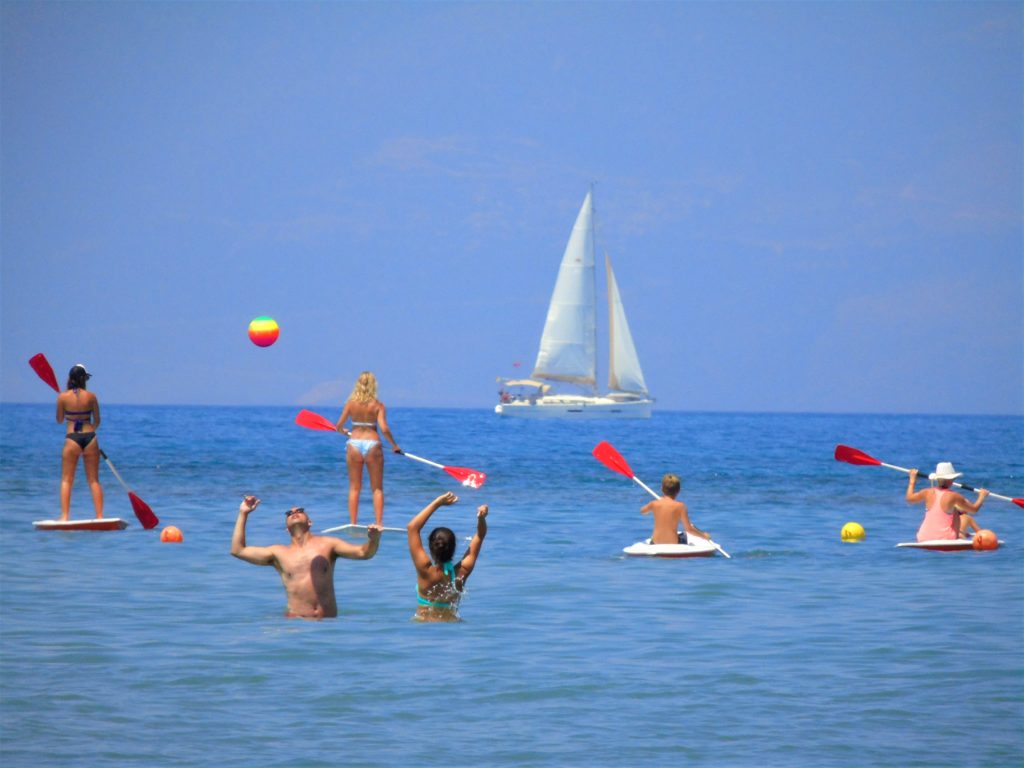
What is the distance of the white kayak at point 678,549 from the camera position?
711 inches

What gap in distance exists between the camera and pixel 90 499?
2645cm

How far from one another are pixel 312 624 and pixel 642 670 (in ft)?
10.0

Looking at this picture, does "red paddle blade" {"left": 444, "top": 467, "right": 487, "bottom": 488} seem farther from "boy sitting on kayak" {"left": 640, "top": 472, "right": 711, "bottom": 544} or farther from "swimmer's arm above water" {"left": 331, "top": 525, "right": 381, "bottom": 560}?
"swimmer's arm above water" {"left": 331, "top": 525, "right": 381, "bottom": 560}

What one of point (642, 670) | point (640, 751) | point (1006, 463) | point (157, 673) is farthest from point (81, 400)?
point (1006, 463)

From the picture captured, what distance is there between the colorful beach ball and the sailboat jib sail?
182ft

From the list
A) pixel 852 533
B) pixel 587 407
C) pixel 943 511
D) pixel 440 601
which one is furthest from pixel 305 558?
pixel 587 407

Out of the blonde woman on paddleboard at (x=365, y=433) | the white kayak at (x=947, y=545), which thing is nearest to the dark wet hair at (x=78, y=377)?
the blonde woman on paddleboard at (x=365, y=433)

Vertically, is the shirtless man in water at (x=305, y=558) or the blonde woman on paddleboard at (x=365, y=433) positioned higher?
the blonde woman on paddleboard at (x=365, y=433)

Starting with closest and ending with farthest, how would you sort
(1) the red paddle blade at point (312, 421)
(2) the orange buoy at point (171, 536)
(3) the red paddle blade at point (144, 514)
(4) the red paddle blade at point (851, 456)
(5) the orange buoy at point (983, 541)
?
1. (1) the red paddle blade at point (312, 421)
2. (5) the orange buoy at point (983, 541)
3. (2) the orange buoy at point (171, 536)
4. (3) the red paddle blade at point (144, 514)
5. (4) the red paddle blade at point (851, 456)

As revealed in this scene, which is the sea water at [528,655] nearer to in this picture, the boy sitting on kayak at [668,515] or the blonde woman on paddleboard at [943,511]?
the blonde woman on paddleboard at [943,511]

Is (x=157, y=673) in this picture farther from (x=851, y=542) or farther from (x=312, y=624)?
(x=851, y=542)

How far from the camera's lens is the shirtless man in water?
39.7ft

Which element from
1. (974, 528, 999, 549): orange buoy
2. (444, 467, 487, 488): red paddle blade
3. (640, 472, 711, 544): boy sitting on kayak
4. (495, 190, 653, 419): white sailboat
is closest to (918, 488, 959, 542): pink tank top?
(974, 528, 999, 549): orange buoy

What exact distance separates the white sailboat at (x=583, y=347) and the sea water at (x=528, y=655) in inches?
2209
